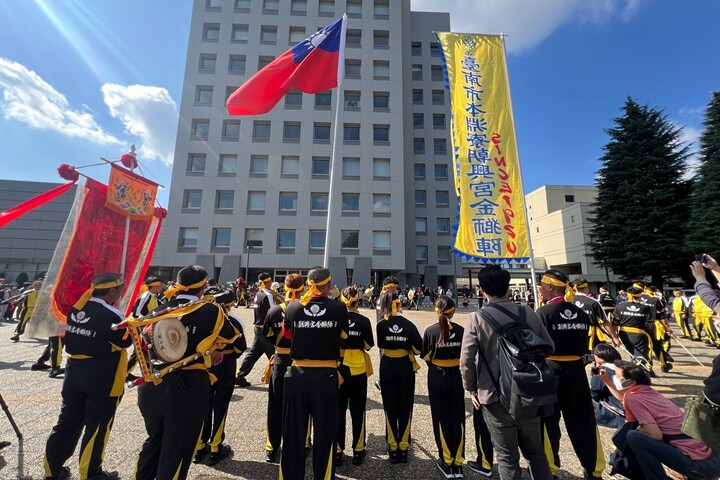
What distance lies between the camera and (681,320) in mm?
11719

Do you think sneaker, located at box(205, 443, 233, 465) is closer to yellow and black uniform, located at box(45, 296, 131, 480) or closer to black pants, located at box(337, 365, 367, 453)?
yellow and black uniform, located at box(45, 296, 131, 480)

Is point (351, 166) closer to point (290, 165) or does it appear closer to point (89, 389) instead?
point (290, 165)

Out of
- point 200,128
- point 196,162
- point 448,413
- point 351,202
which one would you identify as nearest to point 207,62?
point 200,128

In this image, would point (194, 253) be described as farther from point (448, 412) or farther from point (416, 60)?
point (416, 60)

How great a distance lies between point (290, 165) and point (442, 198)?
52.7ft

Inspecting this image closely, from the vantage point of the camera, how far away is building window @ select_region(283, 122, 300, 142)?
2888 cm

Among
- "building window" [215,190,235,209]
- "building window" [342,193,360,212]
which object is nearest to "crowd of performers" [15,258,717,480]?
"building window" [342,193,360,212]

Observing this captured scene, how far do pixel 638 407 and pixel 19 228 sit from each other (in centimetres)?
7216

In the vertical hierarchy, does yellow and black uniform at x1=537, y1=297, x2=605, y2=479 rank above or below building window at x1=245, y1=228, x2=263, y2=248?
below

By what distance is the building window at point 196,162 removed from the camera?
2773 centimetres

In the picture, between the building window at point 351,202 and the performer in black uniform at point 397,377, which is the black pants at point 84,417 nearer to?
the performer in black uniform at point 397,377

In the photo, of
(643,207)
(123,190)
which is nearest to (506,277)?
(123,190)

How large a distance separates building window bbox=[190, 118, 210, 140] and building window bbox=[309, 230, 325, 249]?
45.1 feet

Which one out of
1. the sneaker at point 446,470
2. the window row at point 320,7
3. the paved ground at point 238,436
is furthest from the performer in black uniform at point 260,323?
the window row at point 320,7
